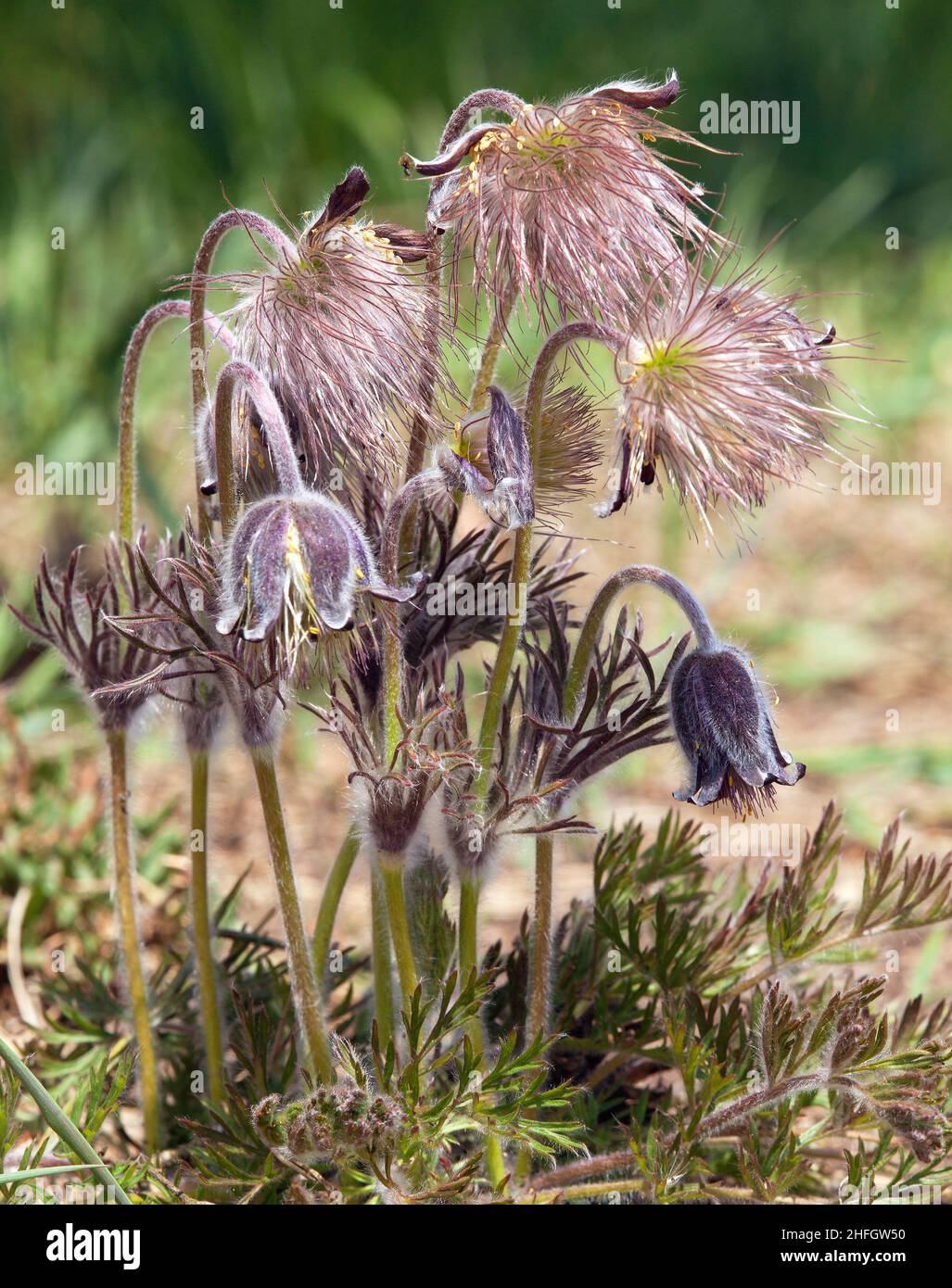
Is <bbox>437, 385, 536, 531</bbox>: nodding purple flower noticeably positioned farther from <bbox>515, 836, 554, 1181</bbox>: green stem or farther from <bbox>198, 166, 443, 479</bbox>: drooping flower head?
<bbox>515, 836, 554, 1181</bbox>: green stem

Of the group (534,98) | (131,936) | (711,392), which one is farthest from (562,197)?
(534,98)

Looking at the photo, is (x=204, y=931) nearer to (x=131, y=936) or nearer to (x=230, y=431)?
(x=131, y=936)

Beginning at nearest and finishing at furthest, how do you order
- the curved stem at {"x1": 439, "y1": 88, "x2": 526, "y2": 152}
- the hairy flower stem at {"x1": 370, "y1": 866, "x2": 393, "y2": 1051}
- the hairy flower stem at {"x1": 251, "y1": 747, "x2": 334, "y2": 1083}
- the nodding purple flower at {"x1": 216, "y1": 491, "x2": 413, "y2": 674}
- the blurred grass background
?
the nodding purple flower at {"x1": 216, "y1": 491, "x2": 413, "y2": 674} < the curved stem at {"x1": 439, "y1": 88, "x2": 526, "y2": 152} < the hairy flower stem at {"x1": 251, "y1": 747, "x2": 334, "y2": 1083} < the hairy flower stem at {"x1": 370, "y1": 866, "x2": 393, "y2": 1051} < the blurred grass background

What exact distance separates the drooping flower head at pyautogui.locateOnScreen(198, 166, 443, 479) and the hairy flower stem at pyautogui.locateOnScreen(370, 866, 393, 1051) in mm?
469

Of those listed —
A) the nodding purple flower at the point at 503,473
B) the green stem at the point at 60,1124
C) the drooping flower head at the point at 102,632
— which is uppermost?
the nodding purple flower at the point at 503,473

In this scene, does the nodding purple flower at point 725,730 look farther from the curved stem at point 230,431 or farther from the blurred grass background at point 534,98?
the blurred grass background at point 534,98

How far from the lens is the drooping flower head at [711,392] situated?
127 centimetres

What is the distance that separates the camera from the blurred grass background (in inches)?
124

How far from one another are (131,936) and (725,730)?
0.76 m

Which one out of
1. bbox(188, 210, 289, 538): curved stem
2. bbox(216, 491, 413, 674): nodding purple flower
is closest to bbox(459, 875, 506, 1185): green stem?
bbox(216, 491, 413, 674): nodding purple flower

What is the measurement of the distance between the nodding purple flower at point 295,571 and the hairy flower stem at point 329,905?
1.25ft

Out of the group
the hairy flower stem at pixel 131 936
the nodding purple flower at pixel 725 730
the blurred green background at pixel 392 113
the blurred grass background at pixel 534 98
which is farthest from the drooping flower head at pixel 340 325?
the blurred green background at pixel 392 113

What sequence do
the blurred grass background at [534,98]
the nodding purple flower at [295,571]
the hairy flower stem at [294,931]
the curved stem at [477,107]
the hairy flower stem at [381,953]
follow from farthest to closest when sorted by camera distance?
the blurred grass background at [534,98], the hairy flower stem at [381,953], the hairy flower stem at [294,931], the curved stem at [477,107], the nodding purple flower at [295,571]
